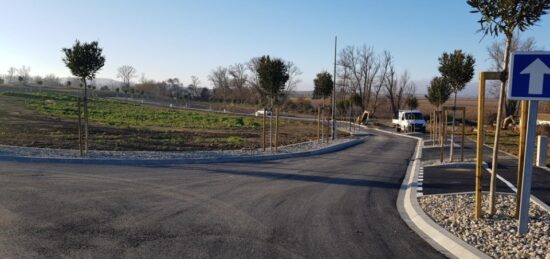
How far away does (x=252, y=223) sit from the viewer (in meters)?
7.35

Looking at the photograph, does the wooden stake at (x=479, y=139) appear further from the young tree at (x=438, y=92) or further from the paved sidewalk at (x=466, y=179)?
the young tree at (x=438, y=92)

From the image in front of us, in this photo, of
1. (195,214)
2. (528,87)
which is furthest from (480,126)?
(195,214)

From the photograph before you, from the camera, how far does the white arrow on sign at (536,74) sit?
631 cm

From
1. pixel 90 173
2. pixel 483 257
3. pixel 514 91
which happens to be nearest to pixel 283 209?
pixel 483 257

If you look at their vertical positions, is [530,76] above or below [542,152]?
above

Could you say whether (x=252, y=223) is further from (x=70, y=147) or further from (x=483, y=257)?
(x=70, y=147)

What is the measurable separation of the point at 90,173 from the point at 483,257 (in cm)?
933

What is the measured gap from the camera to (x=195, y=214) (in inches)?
307

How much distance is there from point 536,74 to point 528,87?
7.5 inches

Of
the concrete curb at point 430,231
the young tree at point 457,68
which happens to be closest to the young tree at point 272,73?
the young tree at point 457,68

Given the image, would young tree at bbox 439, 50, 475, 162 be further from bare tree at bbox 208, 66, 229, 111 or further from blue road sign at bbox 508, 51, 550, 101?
bare tree at bbox 208, 66, 229, 111

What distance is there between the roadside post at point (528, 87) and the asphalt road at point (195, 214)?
1497 millimetres

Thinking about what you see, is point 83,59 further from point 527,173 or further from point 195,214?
point 527,173

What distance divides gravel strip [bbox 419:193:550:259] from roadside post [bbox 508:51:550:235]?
0.97ft
